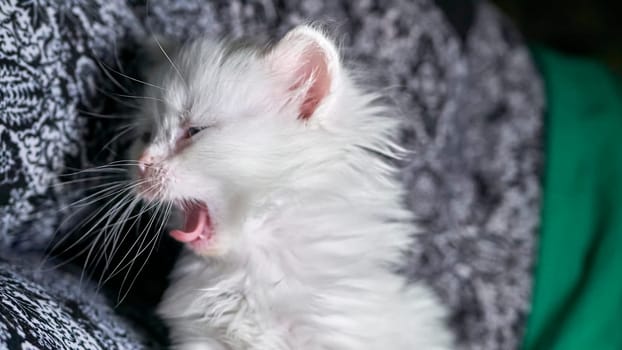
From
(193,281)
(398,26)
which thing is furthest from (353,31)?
(193,281)

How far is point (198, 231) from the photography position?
870mm

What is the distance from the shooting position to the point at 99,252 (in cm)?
101

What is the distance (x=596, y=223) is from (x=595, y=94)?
268 millimetres

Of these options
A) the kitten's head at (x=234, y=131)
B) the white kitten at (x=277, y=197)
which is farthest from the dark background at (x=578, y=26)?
the kitten's head at (x=234, y=131)

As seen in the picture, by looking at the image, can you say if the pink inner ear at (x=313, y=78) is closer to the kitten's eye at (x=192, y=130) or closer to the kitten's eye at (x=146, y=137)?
the kitten's eye at (x=192, y=130)

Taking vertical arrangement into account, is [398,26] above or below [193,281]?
above

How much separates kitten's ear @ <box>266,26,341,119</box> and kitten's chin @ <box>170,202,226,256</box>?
0.57 feet

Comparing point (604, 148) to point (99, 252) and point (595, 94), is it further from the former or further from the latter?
point (99, 252)

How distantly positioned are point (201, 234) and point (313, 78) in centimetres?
24

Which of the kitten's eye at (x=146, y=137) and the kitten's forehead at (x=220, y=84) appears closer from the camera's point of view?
the kitten's forehead at (x=220, y=84)

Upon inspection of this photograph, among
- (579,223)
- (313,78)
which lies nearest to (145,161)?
(313,78)

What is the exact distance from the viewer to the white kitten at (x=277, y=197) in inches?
32.6

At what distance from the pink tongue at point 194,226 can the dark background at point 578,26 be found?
1.41 meters

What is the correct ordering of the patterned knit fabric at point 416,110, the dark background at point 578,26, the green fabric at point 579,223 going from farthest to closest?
the dark background at point 578,26, the green fabric at point 579,223, the patterned knit fabric at point 416,110
